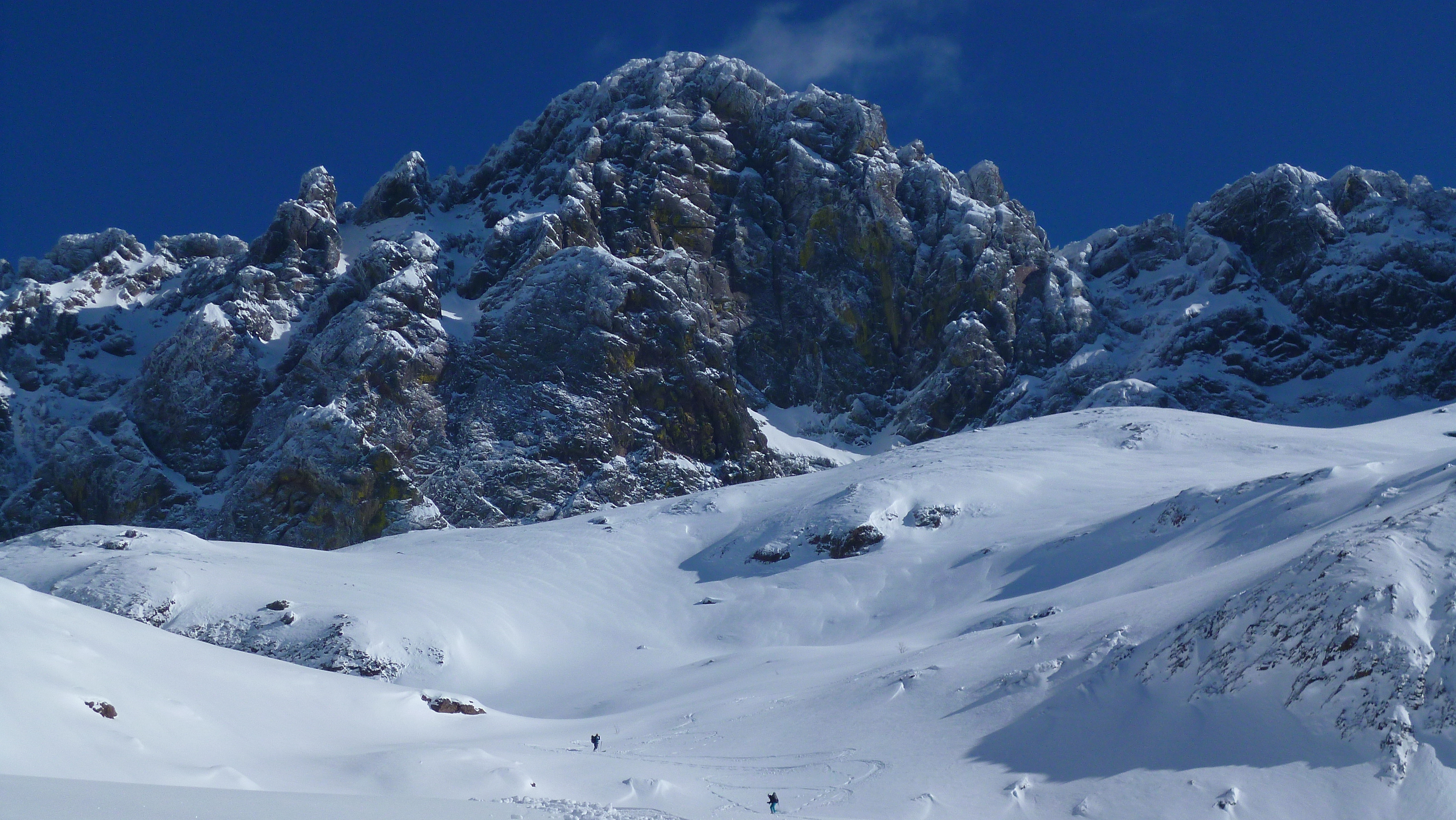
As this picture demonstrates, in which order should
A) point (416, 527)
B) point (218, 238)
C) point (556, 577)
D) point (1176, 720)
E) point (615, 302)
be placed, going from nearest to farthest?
point (1176, 720) → point (556, 577) → point (416, 527) → point (615, 302) → point (218, 238)

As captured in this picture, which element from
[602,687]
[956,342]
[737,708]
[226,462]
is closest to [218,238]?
[226,462]

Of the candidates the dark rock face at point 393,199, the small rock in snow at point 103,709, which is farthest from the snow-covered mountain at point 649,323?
the small rock in snow at point 103,709

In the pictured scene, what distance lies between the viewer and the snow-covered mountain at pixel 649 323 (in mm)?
85125

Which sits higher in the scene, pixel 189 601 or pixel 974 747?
pixel 189 601

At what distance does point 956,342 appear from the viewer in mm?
113438

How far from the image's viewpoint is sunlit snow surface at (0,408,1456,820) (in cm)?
1839

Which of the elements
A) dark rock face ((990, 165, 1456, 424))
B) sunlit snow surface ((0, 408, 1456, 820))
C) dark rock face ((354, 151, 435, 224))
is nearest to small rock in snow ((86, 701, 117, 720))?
sunlit snow surface ((0, 408, 1456, 820))

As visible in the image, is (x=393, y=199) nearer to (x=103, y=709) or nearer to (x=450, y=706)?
(x=450, y=706)

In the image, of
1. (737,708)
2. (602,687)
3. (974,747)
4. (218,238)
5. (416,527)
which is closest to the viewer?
(974,747)

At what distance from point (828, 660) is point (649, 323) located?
202 feet

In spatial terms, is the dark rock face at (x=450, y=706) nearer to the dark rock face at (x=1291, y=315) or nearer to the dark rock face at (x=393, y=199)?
the dark rock face at (x=1291, y=315)

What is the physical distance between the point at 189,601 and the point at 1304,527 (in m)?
41.6

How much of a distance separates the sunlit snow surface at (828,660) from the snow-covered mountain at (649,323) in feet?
99.7

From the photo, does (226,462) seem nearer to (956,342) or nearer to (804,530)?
(804,530)
